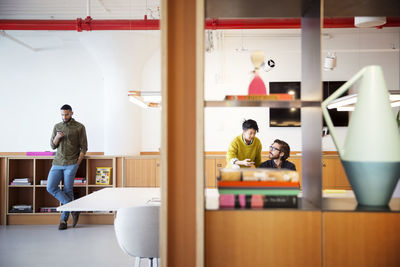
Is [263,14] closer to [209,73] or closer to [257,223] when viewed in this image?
[257,223]

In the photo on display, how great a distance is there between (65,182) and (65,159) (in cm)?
37

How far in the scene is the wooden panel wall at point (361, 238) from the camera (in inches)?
61.7

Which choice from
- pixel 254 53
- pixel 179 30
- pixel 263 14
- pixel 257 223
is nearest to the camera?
pixel 257 223

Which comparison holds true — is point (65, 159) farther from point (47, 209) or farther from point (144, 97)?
point (144, 97)

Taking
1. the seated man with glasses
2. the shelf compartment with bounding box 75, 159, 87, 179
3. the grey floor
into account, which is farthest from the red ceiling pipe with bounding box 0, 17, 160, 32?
the grey floor

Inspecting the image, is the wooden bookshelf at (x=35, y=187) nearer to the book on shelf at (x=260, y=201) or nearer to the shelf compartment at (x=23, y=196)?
the shelf compartment at (x=23, y=196)

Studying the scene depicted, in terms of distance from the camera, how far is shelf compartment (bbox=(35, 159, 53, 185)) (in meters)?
5.95

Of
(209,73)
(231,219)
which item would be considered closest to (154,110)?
(209,73)

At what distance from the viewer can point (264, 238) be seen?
62.9 inches

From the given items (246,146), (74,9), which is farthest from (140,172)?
(74,9)

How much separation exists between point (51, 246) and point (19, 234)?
1.03 meters

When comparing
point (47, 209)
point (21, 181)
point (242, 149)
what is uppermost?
point (242, 149)

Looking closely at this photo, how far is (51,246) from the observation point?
455 cm

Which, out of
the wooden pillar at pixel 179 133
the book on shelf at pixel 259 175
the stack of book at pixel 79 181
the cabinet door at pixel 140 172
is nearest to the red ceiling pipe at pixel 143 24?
the cabinet door at pixel 140 172
